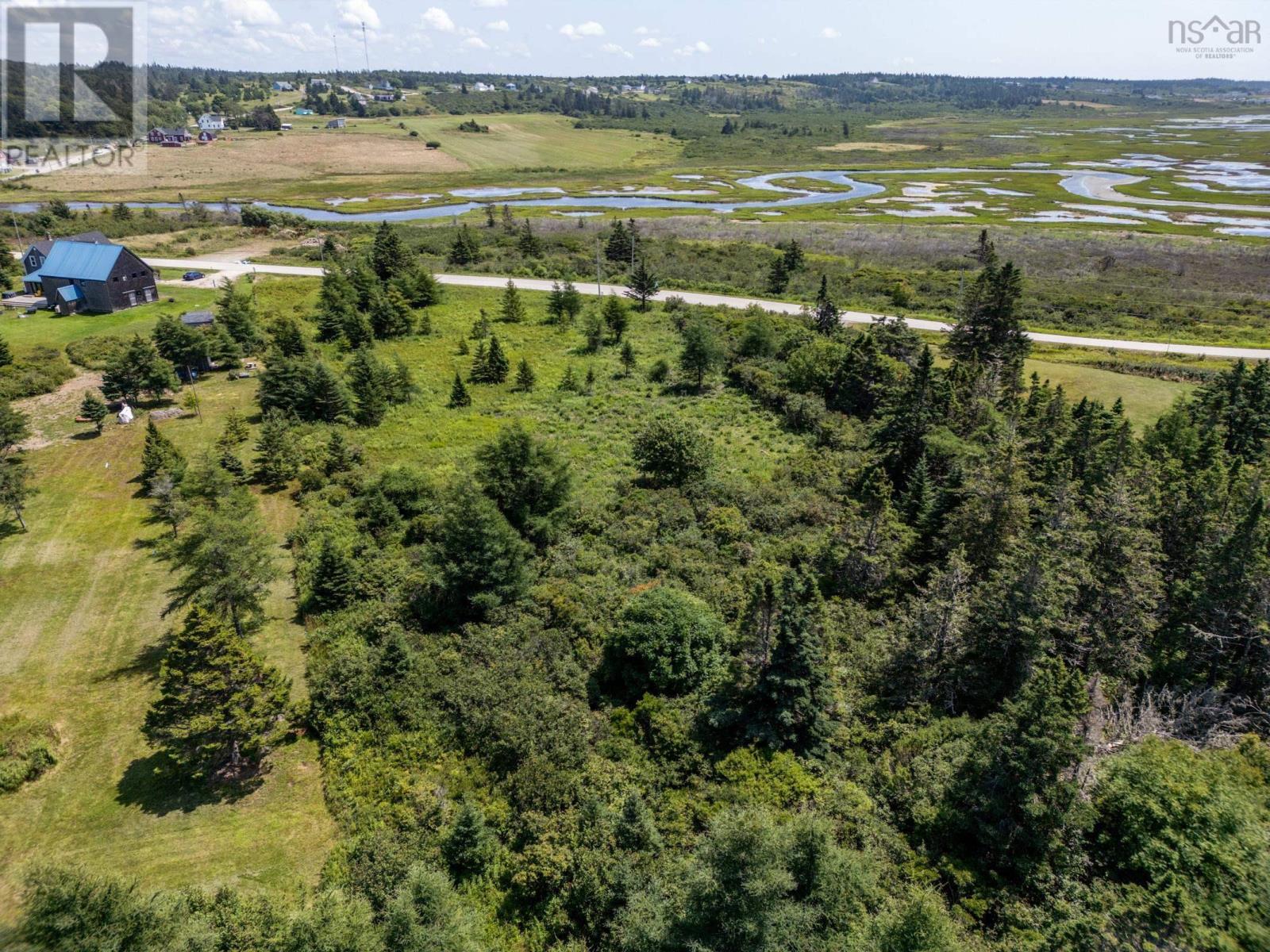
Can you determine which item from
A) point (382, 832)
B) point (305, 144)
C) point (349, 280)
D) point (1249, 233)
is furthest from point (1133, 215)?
point (305, 144)

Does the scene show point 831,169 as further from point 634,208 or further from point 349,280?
point 349,280

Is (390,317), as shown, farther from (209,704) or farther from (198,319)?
(209,704)

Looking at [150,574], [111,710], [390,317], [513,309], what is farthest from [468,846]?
[513,309]

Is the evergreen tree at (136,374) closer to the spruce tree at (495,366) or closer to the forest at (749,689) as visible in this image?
the forest at (749,689)

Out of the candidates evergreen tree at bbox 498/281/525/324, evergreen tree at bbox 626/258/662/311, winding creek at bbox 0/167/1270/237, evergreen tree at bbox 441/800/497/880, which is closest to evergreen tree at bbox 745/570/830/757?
evergreen tree at bbox 441/800/497/880

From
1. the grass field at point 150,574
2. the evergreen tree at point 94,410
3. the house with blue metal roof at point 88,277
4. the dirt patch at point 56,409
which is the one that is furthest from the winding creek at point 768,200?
the evergreen tree at point 94,410
